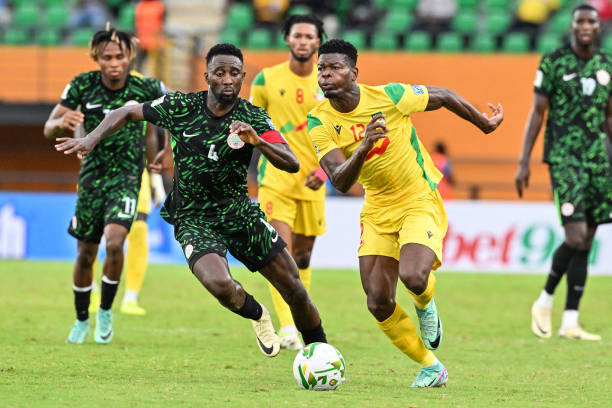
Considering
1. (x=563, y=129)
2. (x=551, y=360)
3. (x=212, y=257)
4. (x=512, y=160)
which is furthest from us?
(x=512, y=160)

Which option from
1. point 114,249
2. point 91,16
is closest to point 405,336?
point 114,249

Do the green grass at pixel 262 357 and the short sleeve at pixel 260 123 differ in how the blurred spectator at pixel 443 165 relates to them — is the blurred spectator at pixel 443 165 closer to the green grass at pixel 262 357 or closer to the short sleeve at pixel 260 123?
the green grass at pixel 262 357

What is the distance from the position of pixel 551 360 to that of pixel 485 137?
13711mm

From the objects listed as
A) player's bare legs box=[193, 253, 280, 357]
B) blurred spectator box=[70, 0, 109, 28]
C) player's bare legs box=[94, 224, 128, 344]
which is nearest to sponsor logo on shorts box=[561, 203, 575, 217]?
player's bare legs box=[193, 253, 280, 357]

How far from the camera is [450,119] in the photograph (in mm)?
22484

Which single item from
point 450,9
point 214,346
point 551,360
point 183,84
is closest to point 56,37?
point 183,84

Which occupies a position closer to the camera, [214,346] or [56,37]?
[214,346]

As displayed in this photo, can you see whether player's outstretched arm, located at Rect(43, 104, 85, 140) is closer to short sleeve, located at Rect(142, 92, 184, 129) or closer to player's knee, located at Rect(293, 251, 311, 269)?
short sleeve, located at Rect(142, 92, 184, 129)

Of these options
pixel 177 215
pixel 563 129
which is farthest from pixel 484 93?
pixel 177 215

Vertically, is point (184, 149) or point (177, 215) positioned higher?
point (184, 149)

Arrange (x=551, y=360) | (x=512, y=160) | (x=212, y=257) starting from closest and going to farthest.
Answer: (x=212, y=257) < (x=551, y=360) < (x=512, y=160)

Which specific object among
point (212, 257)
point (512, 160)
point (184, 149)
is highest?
point (184, 149)

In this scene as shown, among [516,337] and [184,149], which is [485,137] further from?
[184,149]

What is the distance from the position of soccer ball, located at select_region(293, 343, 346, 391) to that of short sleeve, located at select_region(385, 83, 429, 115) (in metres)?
1.81
